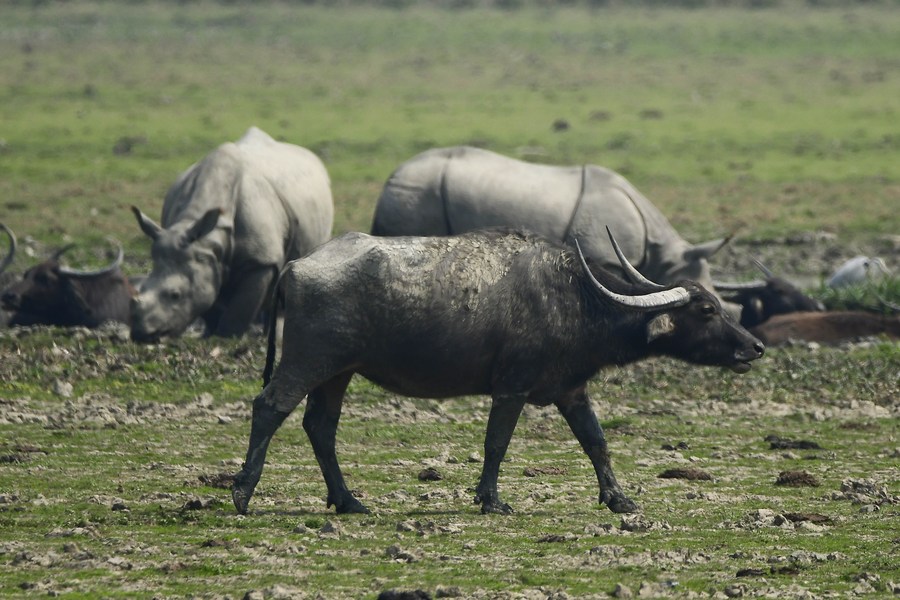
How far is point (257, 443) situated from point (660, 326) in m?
2.47

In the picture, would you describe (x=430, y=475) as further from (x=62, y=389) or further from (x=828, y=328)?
(x=828, y=328)

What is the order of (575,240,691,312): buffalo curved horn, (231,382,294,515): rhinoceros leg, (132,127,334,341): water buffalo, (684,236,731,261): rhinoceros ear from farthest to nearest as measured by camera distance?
(684,236,731,261): rhinoceros ear < (132,127,334,341): water buffalo < (575,240,691,312): buffalo curved horn < (231,382,294,515): rhinoceros leg

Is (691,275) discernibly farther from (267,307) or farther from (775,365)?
(267,307)

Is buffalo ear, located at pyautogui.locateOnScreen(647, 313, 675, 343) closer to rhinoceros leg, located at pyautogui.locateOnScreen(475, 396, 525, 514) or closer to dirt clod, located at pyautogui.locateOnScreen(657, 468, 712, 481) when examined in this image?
rhinoceros leg, located at pyautogui.locateOnScreen(475, 396, 525, 514)

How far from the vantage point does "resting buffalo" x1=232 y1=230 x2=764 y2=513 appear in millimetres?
9164

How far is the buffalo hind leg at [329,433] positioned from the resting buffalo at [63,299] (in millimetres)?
7056

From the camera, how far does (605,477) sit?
9.45 m

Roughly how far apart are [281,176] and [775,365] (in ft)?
16.5

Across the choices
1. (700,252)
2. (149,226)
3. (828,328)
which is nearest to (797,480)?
(828,328)

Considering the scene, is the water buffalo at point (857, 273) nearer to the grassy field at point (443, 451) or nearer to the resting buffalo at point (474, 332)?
the grassy field at point (443, 451)

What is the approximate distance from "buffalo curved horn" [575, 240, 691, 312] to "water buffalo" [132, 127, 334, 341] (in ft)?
18.6

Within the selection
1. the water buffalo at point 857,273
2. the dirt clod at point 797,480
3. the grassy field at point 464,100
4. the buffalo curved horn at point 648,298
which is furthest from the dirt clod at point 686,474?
the grassy field at point 464,100

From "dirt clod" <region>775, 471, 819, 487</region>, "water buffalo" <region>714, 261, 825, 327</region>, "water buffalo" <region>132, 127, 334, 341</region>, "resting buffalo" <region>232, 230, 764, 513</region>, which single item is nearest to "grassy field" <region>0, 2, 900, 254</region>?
"water buffalo" <region>714, 261, 825, 327</region>

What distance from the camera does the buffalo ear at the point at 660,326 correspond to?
31.7 ft
